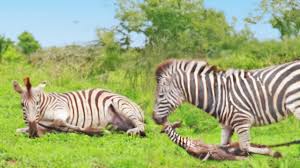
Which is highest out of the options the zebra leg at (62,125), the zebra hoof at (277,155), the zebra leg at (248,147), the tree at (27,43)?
the tree at (27,43)

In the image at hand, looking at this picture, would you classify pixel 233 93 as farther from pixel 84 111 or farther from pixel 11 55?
pixel 11 55

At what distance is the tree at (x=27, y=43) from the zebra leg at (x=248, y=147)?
38.8m

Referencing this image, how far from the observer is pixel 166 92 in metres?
8.59

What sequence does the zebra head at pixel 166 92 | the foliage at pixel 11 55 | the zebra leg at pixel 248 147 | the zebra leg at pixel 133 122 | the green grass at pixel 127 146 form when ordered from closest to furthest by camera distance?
1. the green grass at pixel 127 146
2. the zebra leg at pixel 248 147
3. the zebra head at pixel 166 92
4. the zebra leg at pixel 133 122
5. the foliage at pixel 11 55

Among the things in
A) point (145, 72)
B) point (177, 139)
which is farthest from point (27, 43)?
point (177, 139)

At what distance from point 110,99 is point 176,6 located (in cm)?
1785

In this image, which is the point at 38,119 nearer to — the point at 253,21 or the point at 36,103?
the point at 36,103

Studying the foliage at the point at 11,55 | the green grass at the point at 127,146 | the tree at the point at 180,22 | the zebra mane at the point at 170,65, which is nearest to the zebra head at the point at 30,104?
the green grass at the point at 127,146

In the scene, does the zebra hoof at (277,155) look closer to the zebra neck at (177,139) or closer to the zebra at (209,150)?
the zebra at (209,150)

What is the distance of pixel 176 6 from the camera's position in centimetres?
2886

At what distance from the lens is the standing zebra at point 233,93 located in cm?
820

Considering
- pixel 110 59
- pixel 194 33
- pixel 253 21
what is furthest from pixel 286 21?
pixel 110 59

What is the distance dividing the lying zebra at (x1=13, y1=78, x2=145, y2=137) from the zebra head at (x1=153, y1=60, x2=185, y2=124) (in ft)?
7.12

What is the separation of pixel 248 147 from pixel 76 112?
148 inches
